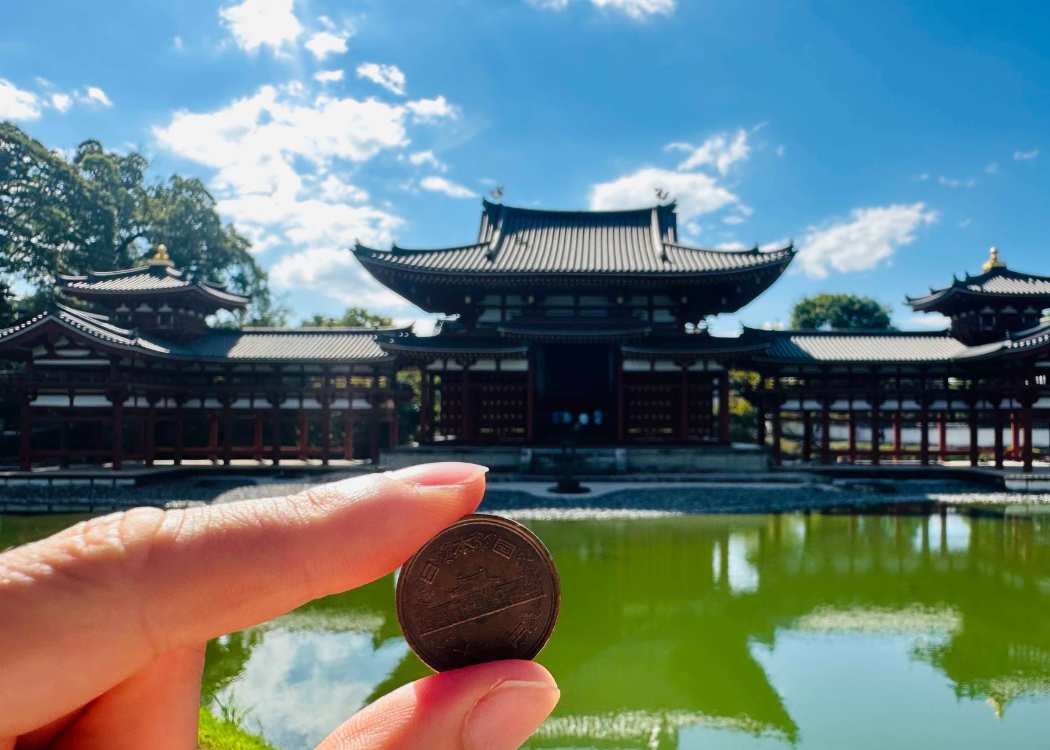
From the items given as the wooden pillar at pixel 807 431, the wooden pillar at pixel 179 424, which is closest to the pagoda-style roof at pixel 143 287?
the wooden pillar at pixel 179 424

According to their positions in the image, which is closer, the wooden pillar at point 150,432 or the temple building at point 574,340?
the temple building at point 574,340

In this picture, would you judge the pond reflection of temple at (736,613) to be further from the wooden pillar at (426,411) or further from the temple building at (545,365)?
the wooden pillar at (426,411)

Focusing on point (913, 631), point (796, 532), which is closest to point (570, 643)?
point (913, 631)

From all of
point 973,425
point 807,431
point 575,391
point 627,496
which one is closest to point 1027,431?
point 973,425

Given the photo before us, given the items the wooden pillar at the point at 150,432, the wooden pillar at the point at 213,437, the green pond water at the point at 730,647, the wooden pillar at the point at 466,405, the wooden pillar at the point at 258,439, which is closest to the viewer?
the green pond water at the point at 730,647

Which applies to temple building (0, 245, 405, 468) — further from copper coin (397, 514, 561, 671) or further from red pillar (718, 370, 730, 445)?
copper coin (397, 514, 561, 671)

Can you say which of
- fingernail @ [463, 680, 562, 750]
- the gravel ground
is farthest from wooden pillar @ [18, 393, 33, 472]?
fingernail @ [463, 680, 562, 750]
